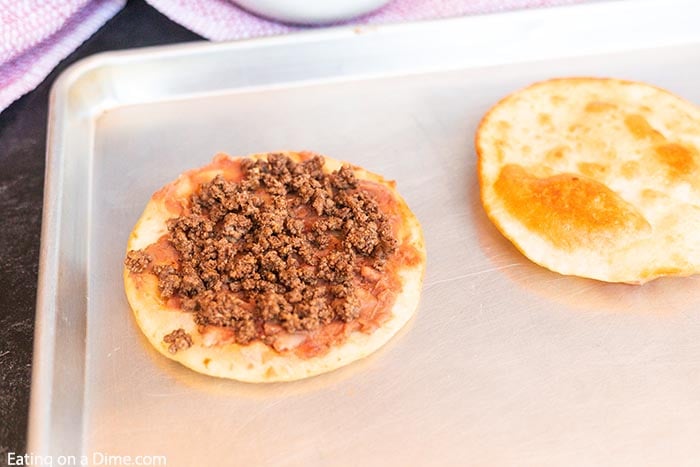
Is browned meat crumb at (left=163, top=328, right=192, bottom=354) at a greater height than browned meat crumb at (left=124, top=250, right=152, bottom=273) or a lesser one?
lesser

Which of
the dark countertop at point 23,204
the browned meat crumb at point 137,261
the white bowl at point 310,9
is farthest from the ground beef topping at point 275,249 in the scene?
the white bowl at point 310,9

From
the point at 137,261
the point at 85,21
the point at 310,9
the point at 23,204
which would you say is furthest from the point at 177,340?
the point at 85,21

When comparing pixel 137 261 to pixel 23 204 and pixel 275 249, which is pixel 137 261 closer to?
pixel 275 249

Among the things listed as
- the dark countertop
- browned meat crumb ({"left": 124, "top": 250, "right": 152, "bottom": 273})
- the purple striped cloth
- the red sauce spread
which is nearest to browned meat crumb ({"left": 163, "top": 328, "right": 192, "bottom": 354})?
the red sauce spread

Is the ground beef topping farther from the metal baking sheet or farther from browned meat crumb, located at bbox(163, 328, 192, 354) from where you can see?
the metal baking sheet

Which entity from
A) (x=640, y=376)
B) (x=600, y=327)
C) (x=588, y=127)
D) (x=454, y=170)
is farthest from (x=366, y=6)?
(x=640, y=376)

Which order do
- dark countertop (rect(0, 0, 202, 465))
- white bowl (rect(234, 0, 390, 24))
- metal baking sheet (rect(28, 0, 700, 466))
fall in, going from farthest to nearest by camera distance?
1. white bowl (rect(234, 0, 390, 24))
2. dark countertop (rect(0, 0, 202, 465))
3. metal baking sheet (rect(28, 0, 700, 466))
